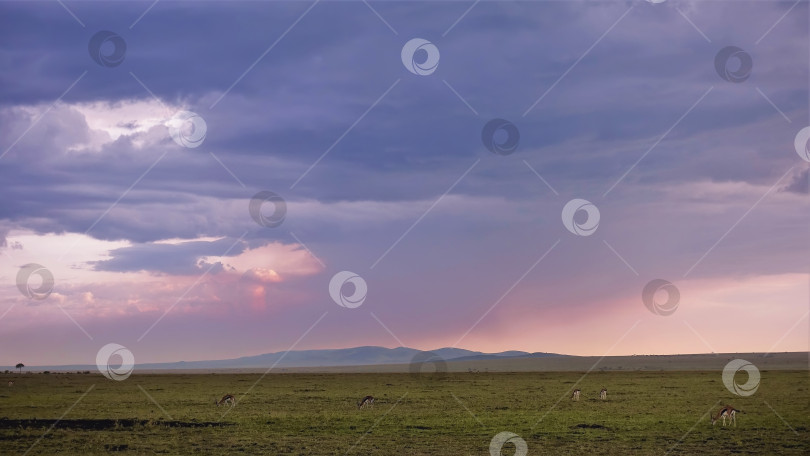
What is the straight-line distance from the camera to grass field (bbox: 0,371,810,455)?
82.6 ft

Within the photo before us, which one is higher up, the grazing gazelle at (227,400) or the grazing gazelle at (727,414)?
the grazing gazelle at (227,400)

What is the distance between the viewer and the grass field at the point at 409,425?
82.6 ft

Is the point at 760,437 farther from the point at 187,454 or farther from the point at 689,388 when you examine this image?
the point at 689,388

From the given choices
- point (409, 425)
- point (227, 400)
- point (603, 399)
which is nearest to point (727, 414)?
point (603, 399)

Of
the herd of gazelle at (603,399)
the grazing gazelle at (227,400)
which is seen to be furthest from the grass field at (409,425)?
the grazing gazelle at (227,400)

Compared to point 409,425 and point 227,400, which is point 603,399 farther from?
point 227,400

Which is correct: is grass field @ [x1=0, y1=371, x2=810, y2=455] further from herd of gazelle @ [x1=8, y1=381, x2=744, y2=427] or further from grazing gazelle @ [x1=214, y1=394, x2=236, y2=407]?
grazing gazelle @ [x1=214, y1=394, x2=236, y2=407]

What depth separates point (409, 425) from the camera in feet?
102

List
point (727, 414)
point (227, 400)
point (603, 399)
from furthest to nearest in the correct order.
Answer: point (603, 399) < point (227, 400) < point (727, 414)

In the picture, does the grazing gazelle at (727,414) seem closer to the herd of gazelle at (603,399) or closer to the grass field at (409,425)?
the herd of gazelle at (603,399)

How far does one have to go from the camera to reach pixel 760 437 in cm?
2700

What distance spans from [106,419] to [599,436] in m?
22.3

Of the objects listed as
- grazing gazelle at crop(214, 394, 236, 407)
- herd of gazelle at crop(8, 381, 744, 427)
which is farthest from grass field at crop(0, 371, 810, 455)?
grazing gazelle at crop(214, 394, 236, 407)

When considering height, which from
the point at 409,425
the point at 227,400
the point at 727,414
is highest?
the point at 227,400
